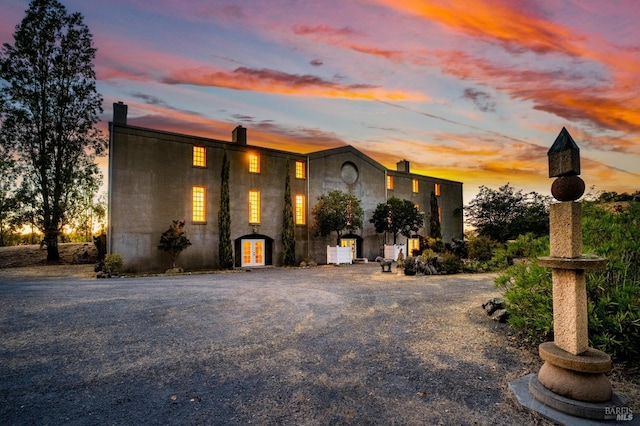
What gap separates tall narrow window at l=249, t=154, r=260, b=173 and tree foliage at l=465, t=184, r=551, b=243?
62.1ft

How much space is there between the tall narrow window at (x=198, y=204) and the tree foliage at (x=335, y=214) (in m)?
7.63

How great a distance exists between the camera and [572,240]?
135 inches

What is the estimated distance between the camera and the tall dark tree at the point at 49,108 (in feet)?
66.0

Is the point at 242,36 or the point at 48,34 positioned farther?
the point at 48,34

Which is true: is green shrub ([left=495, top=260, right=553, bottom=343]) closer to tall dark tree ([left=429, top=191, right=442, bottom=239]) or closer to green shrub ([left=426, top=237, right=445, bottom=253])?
green shrub ([left=426, top=237, right=445, bottom=253])

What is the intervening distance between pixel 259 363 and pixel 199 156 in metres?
17.1

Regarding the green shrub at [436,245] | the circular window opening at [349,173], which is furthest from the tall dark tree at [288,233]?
the green shrub at [436,245]

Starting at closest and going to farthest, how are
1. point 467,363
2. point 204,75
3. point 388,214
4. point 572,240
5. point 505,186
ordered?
point 572,240
point 467,363
point 204,75
point 388,214
point 505,186

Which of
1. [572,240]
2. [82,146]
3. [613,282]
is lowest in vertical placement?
[613,282]

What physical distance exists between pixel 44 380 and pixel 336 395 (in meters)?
3.79

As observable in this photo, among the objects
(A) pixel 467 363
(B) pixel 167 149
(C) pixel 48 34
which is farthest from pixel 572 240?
(C) pixel 48 34

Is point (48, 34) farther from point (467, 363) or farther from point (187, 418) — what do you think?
point (467, 363)

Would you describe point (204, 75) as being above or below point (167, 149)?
above

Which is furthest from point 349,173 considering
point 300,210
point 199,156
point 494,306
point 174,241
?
point 494,306
